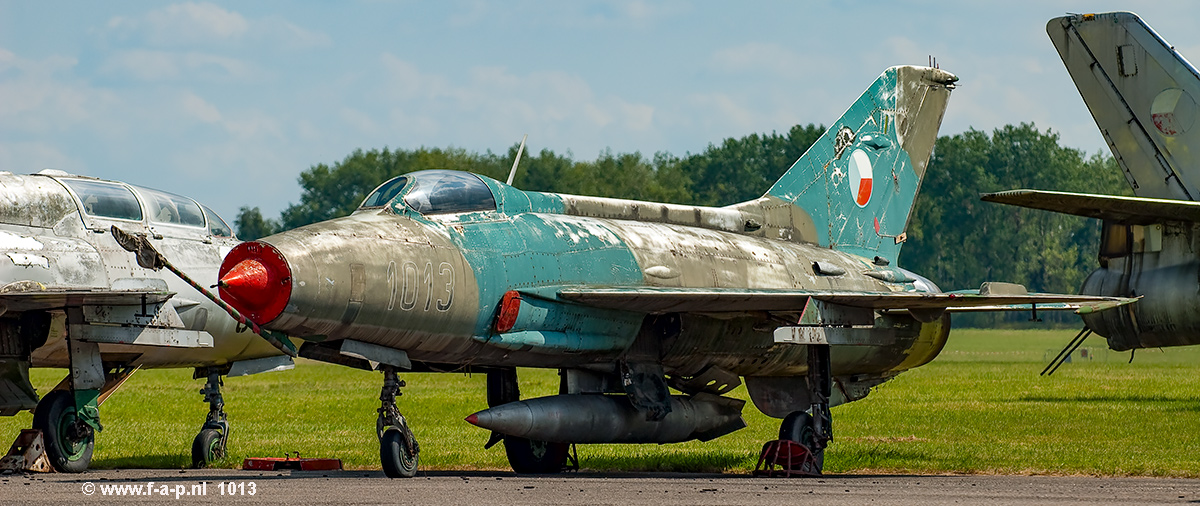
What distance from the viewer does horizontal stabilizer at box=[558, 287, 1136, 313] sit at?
548 inches

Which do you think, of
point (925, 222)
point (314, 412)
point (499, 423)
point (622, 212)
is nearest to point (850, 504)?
point (499, 423)

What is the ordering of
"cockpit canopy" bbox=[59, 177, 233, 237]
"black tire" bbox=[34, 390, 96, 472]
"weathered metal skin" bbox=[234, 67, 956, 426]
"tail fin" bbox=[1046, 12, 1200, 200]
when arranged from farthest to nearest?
Answer: "tail fin" bbox=[1046, 12, 1200, 200], "cockpit canopy" bbox=[59, 177, 233, 237], "black tire" bbox=[34, 390, 96, 472], "weathered metal skin" bbox=[234, 67, 956, 426]

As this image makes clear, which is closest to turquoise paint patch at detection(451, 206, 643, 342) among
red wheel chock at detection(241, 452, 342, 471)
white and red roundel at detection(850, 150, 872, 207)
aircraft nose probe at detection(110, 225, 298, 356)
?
aircraft nose probe at detection(110, 225, 298, 356)

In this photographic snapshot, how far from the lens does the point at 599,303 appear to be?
556 inches

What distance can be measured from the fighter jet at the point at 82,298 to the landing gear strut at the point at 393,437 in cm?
239

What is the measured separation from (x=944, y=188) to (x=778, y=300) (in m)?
91.9

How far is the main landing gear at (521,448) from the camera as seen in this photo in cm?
1562

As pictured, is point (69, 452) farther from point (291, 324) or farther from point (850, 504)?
point (850, 504)

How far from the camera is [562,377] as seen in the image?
49.3 ft

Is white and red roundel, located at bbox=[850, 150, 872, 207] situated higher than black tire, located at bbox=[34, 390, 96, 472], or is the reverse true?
white and red roundel, located at bbox=[850, 150, 872, 207]

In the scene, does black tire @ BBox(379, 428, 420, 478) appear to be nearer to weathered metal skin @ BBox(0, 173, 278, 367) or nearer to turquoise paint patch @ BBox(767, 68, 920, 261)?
weathered metal skin @ BBox(0, 173, 278, 367)

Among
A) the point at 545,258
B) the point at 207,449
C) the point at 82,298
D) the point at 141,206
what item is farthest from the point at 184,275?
the point at 207,449

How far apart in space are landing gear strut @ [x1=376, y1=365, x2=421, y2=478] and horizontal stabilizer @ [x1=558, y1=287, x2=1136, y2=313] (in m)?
2.05

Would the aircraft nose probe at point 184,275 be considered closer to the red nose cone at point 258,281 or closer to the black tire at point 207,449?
the red nose cone at point 258,281
